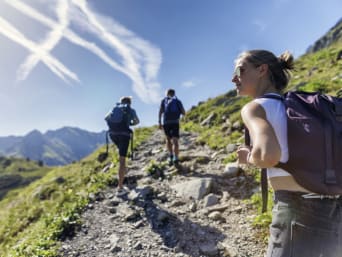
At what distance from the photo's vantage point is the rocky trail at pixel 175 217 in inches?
269

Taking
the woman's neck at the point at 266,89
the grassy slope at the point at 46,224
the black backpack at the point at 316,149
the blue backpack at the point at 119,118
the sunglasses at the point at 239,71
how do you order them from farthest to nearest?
the blue backpack at the point at 119,118
the grassy slope at the point at 46,224
the sunglasses at the point at 239,71
the woman's neck at the point at 266,89
the black backpack at the point at 316,149

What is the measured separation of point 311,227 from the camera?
6.95 feet

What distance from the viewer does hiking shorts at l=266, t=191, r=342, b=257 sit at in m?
2.11

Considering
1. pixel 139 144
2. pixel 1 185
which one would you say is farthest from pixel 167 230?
pixel 1 185

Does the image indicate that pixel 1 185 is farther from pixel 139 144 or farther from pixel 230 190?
pixel 230 190

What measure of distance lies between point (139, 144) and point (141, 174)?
280 inches

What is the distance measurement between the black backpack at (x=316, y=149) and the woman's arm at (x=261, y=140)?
0.12 metres

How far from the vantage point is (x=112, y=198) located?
10.3m

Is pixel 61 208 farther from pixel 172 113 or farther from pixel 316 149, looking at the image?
pixel 316 149

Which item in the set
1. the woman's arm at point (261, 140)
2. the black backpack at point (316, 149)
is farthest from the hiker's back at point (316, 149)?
the woman's arm at point (261, 140)

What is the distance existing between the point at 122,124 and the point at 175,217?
149 inches

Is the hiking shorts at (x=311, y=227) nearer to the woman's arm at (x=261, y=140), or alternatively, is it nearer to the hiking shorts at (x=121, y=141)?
the woman's arm at (x=261, y=140)

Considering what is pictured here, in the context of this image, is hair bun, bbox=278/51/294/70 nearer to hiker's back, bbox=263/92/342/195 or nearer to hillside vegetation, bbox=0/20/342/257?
hillside vegetation, bbox=0/20/342/257

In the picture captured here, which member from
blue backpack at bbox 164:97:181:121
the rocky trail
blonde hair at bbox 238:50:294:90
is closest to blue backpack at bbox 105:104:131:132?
blue backpack at bbox 164:97:181:121
